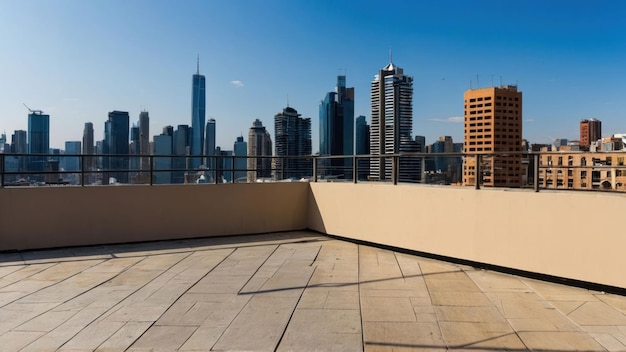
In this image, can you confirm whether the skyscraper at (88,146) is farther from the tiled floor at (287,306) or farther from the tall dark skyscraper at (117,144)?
the tiled floor at (287,306)

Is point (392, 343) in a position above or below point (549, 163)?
below

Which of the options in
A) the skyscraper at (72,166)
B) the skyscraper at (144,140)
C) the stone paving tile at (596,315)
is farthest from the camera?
the skyscraper at (144,140)

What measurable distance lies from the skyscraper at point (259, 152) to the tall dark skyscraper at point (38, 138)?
3.94 metres

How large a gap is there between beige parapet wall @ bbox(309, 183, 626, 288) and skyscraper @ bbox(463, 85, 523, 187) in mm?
255

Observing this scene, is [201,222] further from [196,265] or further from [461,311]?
[461,311]

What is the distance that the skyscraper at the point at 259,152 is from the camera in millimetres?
9094

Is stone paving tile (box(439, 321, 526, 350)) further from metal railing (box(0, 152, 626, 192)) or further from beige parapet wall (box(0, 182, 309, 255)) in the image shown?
beige parapet wall (box(0, 182, 309, 255))

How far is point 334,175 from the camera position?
8.84 meters

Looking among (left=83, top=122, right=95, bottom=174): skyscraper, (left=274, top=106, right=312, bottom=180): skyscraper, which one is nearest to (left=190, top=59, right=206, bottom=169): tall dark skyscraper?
(left=83, top=122, right=95, bottom=174): skyscraper

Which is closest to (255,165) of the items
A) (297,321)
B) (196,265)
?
(196,265)

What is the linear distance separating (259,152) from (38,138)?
5.32 metres

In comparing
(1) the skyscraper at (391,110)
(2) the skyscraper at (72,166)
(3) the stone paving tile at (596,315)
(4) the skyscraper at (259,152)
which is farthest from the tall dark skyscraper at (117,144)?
(3) the stone paving tile at (596,315)

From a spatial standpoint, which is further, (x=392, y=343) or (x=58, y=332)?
(x=58, y=332)

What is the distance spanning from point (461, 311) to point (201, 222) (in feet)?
18.9
